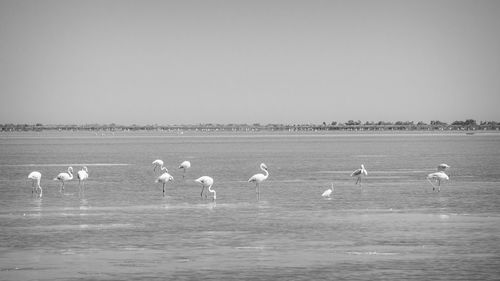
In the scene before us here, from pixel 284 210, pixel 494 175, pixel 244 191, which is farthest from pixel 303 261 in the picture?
pixel 494 175

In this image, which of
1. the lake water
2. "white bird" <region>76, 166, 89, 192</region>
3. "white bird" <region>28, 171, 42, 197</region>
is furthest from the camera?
"white bird" <region>76, 166, 89, 192</region>

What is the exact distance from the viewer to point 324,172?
147 ft

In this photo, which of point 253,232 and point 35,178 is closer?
point 253,232

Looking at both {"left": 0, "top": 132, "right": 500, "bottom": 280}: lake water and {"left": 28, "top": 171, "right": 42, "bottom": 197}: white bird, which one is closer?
{"left": 0, "top": 132, "right": 500, "bottom": 280}: lake water

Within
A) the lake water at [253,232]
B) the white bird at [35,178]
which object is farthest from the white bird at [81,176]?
the white bird at [35,178]

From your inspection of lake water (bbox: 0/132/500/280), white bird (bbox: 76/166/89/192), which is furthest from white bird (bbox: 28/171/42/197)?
white bird (bbox: 76/166/89/192)

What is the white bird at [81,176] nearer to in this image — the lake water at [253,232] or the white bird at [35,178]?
the lake water at [253,232]

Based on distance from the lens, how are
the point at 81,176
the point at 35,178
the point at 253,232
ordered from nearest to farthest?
the point at 253,232
the point at 35,178
the point at 81,176

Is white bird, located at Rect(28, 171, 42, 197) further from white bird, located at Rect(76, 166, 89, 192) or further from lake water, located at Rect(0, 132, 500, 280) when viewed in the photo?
white bird, located at Rect(76, 166, 89, 192)

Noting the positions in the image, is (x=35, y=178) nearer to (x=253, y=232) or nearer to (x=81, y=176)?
(x=81, y=176)

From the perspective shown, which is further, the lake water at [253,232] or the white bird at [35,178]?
the white bird at [35,178]

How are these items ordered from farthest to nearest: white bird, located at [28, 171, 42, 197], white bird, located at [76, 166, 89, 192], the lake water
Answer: white bird, located at [76, 166, 89, 192] → white bird, located at [28, 171, 42, 197] → the lake water

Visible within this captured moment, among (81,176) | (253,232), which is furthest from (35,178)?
(253,232)

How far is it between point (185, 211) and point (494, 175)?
65.5 ft
